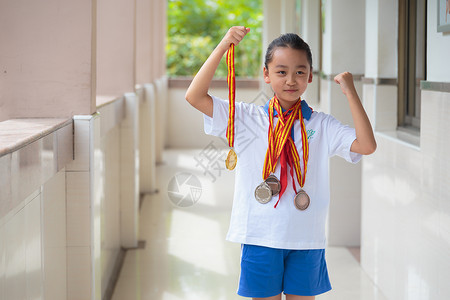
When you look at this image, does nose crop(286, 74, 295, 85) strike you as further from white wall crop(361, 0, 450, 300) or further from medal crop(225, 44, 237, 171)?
white wall crop(361, 0, 450, 300)

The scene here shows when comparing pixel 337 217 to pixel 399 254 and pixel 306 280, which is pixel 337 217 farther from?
pixel 306 280

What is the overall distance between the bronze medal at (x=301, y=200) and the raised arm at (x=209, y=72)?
0.38m

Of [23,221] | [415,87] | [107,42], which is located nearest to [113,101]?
[107,42]

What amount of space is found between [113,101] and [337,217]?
6.72 feet

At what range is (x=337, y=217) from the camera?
539 cm

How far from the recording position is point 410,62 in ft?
13.7

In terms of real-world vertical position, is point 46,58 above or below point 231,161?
above

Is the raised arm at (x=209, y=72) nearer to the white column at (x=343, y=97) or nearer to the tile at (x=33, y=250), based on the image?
the tile at (x=33, y=250)

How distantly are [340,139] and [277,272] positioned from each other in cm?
46

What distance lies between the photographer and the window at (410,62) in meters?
4.00

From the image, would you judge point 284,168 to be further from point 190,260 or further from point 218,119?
point 190,260

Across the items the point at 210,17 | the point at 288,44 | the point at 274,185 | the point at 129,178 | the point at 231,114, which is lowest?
the point at 129,178

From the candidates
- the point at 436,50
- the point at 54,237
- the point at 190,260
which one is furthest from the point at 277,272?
the point at 190,260

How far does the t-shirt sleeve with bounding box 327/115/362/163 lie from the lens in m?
2.19
